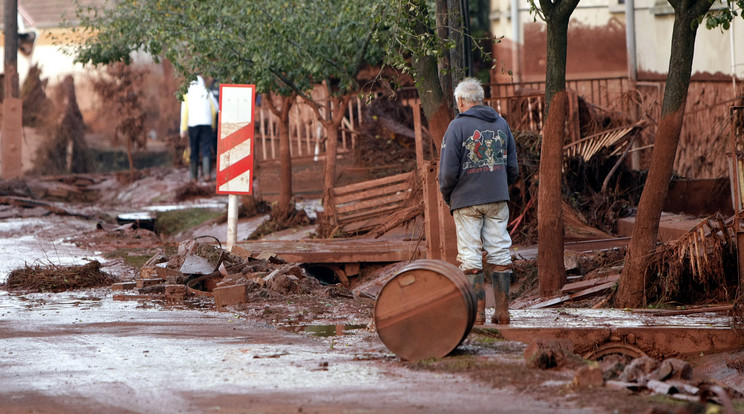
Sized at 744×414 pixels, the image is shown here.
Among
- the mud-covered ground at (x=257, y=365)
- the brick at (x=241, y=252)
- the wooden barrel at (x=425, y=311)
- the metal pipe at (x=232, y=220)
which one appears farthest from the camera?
the metal pipe at (x=232, y=220)

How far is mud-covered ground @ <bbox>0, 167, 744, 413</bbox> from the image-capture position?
521 cm

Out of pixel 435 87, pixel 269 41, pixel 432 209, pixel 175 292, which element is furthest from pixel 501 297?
pixel 269 41

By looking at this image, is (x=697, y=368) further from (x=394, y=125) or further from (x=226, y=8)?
(x=394, y=125)

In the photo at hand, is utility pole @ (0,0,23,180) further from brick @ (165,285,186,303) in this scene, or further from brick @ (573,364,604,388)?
brick @ (573,364,604,388)

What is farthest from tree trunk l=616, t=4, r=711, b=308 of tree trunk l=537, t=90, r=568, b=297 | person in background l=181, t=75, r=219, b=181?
person in background l=181, t=75, r=219, b=181

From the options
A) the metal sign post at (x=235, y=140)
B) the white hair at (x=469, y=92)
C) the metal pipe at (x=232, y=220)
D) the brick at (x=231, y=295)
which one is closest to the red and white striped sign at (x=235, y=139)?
the metal sign post at (x=235, y=140)

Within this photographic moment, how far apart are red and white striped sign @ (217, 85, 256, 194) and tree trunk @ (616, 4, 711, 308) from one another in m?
4.95

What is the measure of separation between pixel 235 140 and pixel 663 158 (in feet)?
17.7

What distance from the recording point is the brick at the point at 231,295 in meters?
9.66

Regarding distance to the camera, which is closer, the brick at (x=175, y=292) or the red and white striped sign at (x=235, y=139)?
the brick at (x=175, y=292)

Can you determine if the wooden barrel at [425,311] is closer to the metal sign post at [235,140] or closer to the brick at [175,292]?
the brick at [175,292]

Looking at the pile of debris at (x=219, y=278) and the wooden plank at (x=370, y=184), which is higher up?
the wooden plank at (x=370, y=184)

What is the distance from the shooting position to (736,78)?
1895 cm

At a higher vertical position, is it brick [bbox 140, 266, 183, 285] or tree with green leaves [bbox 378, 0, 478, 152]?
tree with green leaves [bbox 378, 0, 478, 152]
